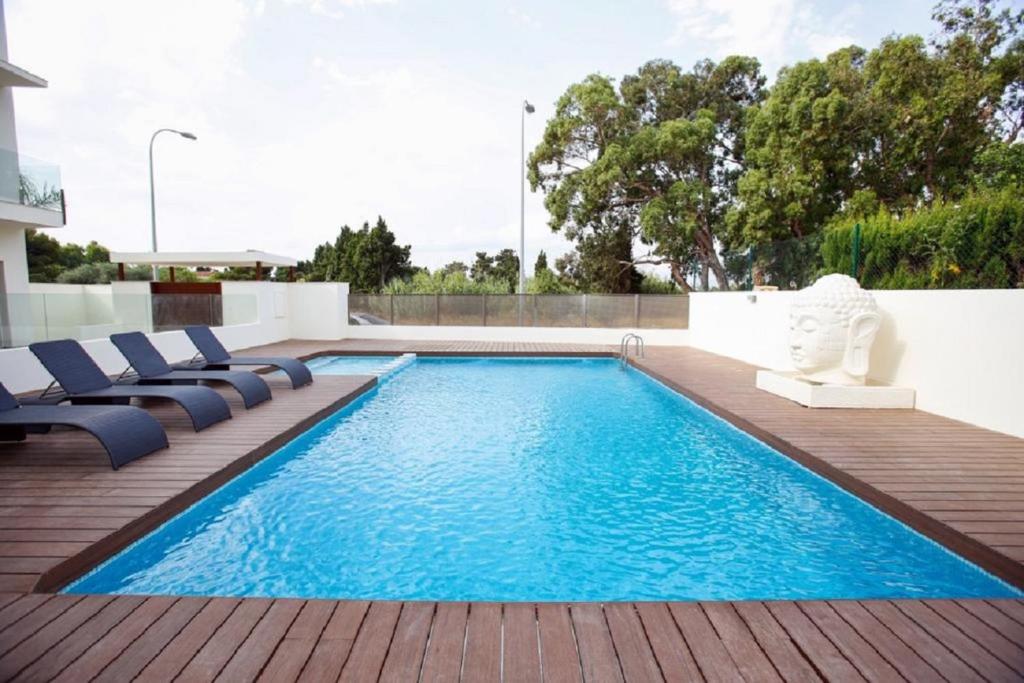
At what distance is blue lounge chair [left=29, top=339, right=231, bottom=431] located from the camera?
5.86m

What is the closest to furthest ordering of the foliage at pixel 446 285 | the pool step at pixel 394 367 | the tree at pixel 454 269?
the pool step at pixel 394 367, the foliage at pixel 446 285, the tree at pixel 454 269

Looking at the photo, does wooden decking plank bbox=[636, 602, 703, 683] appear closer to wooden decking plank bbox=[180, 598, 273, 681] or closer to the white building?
wooden decking plank bbox=[180, 598, 273, 681]

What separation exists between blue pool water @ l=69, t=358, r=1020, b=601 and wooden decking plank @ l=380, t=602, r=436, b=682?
34.1 inches

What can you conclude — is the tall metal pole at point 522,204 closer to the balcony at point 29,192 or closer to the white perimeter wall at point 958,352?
the white perimeter wall at point 958,352

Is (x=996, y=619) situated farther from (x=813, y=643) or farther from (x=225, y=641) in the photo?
(x=225, y=641)

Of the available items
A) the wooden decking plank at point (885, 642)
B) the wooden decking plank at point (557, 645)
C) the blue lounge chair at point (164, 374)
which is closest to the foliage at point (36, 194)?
the blue lounge chair at point (164, 374)

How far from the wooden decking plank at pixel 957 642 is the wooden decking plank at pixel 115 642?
3.48 meters

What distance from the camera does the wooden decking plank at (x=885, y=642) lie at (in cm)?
223

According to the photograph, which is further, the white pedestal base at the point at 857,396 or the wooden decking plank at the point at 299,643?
the white pedestal base at the point at 857,396

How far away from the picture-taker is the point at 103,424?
468 cm

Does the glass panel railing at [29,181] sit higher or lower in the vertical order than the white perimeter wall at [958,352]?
higher

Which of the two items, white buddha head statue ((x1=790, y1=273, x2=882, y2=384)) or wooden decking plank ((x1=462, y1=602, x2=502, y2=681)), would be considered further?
white buddha head statue ((x1=790, y1=273, x2=882, y2=384))

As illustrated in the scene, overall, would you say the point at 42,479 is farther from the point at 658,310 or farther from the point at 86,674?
the point at 658,310

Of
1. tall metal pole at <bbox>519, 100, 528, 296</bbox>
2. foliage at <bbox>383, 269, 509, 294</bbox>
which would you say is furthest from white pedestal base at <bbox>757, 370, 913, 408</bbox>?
foliage at <bbox>383, 269, 509, 294</bbox>
